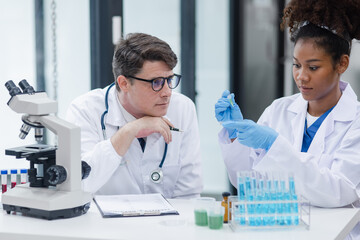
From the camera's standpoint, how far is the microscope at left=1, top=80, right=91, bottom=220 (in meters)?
1.83

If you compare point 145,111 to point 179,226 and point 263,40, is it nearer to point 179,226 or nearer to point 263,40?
point 179,226

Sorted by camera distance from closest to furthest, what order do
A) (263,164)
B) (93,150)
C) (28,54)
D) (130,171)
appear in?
1. (263,164)
2. (93,150)
3. (130,171)
4. (28,54)

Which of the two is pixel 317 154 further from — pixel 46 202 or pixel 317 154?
pixel 46 202

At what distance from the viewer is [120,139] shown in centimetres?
222

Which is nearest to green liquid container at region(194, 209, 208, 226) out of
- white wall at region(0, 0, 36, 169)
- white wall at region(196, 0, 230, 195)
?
white wall at region(0, 0, 36, 169)

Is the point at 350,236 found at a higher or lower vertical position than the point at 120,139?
lower

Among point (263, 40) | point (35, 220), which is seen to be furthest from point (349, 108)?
point (263, 40)

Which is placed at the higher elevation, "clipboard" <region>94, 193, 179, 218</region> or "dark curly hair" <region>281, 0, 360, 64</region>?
"dark curly hair" <region>281, 0, 360, 64</region>

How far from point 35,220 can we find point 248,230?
695 mm

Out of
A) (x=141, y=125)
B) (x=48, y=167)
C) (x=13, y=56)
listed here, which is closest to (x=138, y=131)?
(x=141, y=125)

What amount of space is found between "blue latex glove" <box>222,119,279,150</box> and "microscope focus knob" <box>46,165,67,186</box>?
671 mm

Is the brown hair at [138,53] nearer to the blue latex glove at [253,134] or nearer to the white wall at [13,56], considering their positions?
the blue latex glove at [253,134]

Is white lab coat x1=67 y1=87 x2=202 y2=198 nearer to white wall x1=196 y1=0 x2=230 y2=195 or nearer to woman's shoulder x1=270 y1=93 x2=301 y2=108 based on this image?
woman's shoulder x1=270 y1=93 x2=301 y2=108

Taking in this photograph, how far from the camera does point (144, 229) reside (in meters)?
1.72
